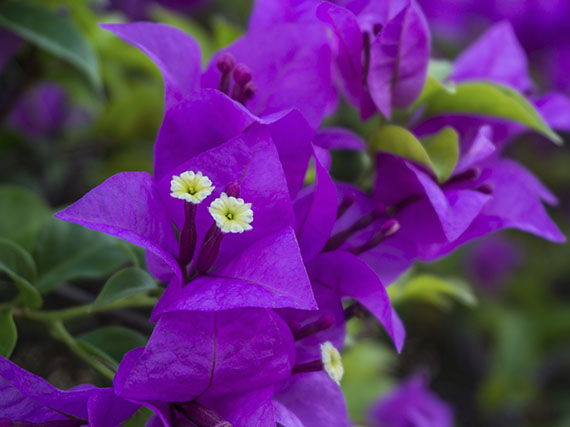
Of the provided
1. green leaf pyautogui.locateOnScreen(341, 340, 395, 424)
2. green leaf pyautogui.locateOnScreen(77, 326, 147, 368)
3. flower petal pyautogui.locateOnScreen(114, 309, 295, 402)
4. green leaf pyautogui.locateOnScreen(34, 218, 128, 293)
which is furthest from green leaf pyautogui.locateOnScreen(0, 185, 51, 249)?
green leaf pyautogui.locateOnScreen(341, 340, 395, 424)

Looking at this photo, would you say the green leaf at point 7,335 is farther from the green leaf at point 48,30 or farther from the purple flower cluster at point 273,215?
the green leaf at point 48,30

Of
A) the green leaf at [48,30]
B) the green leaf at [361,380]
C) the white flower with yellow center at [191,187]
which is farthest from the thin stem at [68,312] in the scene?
the green leaf at [361,380]

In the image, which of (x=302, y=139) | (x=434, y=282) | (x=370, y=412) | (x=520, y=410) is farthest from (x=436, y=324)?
(x=302, y=139)

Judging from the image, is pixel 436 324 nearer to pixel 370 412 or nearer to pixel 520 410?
pixel 520 410

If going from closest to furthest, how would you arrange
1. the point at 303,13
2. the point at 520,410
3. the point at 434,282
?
the point at 303,13, the point at 434,282, the point at 520,410

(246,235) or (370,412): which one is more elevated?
Answer: (246,235)

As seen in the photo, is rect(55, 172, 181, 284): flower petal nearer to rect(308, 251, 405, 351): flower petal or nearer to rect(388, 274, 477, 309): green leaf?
rect(308, 251, 405, 351): flower petal
